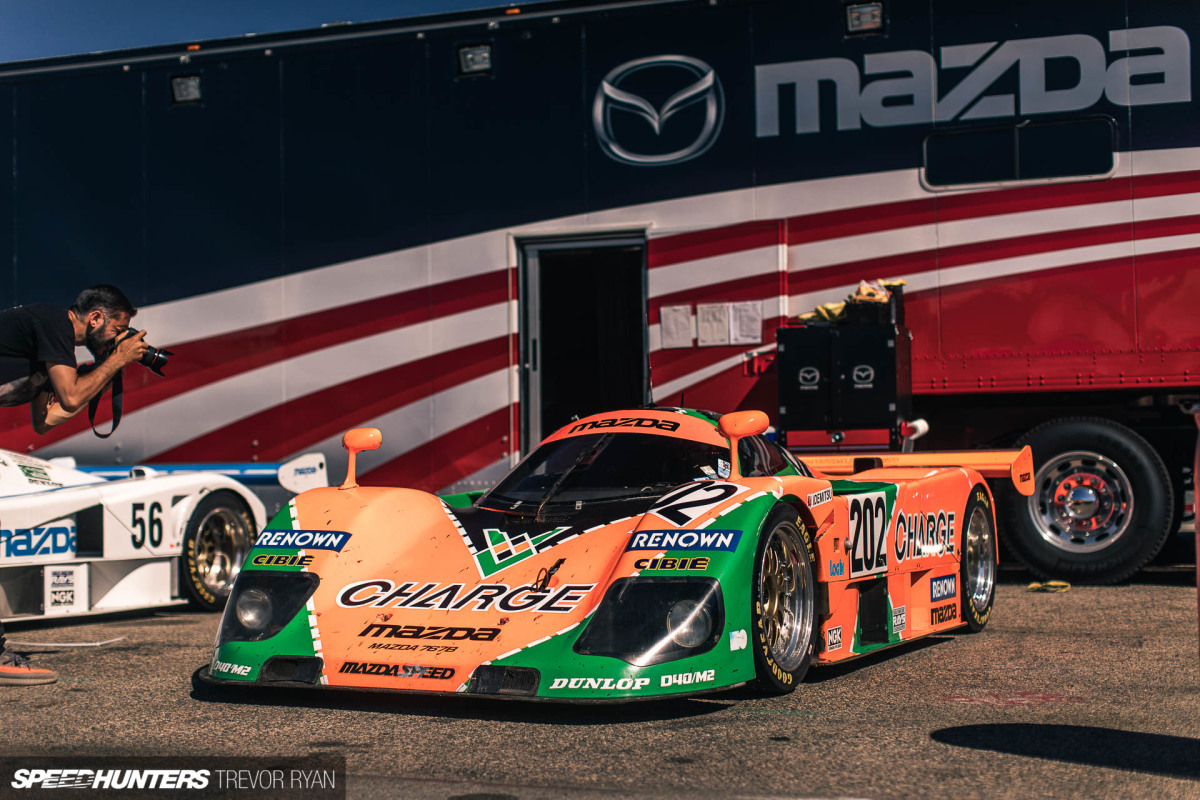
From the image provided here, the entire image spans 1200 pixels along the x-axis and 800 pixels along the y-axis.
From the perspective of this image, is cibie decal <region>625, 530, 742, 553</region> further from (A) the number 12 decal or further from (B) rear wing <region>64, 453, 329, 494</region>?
(B) rear wing <region>64, 453, 329, 494</region>

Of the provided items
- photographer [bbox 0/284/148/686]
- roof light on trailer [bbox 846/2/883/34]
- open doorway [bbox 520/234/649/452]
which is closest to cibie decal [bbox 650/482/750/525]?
photographer [bbox 0/284/148/686]

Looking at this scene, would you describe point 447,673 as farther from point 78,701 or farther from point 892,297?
point 892,297

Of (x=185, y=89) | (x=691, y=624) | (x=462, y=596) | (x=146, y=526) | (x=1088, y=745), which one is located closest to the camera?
(x=1088, y=745)

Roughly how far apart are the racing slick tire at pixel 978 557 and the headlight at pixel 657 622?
269cm

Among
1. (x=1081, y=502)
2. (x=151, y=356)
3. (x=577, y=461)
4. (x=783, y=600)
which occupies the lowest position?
(x=1081, y=502)

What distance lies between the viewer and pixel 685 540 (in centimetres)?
468

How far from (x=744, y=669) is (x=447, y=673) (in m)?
1.04

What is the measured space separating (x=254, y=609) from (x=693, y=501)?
1.75m

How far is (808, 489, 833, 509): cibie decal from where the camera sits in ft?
17.1

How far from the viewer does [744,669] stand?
4508 mm

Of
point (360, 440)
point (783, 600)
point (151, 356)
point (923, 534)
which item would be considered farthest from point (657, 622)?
point (151, 356)

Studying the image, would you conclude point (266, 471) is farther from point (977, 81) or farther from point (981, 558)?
point (977, 81)

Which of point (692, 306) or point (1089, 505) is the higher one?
point (692, 306)

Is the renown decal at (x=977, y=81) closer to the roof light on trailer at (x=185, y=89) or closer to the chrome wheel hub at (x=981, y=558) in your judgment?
the chrome wheel hub at (x=981, y=558)
